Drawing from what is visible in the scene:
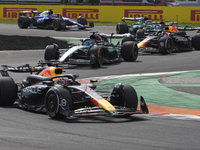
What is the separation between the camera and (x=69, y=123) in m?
8.70

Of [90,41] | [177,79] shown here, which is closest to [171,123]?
[177,79]

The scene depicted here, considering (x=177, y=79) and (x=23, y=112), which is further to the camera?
(x=177, y=79)

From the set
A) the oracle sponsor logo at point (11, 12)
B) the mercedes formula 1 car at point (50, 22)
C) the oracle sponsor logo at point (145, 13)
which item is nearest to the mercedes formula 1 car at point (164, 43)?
the mercedes formula 1 car at point (50, 22)

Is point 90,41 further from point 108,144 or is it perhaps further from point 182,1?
point 182,1

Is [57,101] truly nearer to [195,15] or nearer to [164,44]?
[164,44]

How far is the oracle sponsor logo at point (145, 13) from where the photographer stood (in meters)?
38.2

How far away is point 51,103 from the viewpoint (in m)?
9.19

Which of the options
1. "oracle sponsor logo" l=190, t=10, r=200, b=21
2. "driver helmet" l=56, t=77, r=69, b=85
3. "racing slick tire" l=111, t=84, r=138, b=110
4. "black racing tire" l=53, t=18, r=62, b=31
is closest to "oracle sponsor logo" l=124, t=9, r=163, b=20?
"oracle sponsor logo" l=190, t=10, r=200, b=21

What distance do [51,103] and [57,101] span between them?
337 millimetres

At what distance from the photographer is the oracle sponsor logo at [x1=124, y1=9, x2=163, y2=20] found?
38.2 metres

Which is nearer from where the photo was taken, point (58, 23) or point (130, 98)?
point (130, 98)

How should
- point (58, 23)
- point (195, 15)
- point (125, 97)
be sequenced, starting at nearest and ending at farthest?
1. point (125, 97)
2. point (58, 23)
3. point (195, 15)

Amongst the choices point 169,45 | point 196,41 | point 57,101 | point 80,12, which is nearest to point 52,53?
point 169,45

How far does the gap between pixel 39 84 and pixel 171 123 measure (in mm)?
3077
